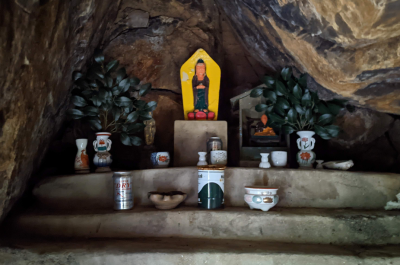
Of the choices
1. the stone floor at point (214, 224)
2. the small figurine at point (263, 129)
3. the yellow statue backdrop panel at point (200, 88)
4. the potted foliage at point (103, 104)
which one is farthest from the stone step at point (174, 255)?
the yellow statue backdrop panel at point (200, 88)

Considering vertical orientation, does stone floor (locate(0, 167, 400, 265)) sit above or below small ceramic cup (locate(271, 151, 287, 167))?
below

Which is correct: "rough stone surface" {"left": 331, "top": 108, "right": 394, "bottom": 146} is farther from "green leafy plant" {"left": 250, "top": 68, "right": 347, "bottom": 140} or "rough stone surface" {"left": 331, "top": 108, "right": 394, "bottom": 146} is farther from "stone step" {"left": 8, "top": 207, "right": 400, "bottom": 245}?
"stone step" {"left": 8, "top": 207, "right": 400, "bottom": 245}

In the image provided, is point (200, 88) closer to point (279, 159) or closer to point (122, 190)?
point (279, 159)

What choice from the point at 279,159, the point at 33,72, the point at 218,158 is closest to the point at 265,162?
the point at 279,159

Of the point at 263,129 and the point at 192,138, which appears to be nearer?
the point at 192,138

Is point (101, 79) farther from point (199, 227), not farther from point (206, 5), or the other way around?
point (206, 5)

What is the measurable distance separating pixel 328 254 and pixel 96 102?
78.8 inches

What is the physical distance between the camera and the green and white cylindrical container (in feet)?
6.82

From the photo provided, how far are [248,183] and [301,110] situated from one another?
32.3 inches

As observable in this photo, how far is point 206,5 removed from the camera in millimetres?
3568

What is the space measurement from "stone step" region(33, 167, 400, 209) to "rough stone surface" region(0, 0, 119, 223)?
303 millimetres

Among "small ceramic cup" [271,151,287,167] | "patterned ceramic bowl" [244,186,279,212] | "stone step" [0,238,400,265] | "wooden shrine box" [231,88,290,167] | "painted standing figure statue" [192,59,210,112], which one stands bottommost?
"stone step" [0,238,400,265]

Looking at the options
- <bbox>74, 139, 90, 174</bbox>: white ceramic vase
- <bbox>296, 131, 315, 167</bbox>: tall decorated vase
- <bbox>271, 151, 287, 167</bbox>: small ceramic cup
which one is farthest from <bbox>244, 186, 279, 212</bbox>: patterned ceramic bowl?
<bbox>74, 139, 90, 174</bbox>: white ceramic vase

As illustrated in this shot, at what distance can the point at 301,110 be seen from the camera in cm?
258
